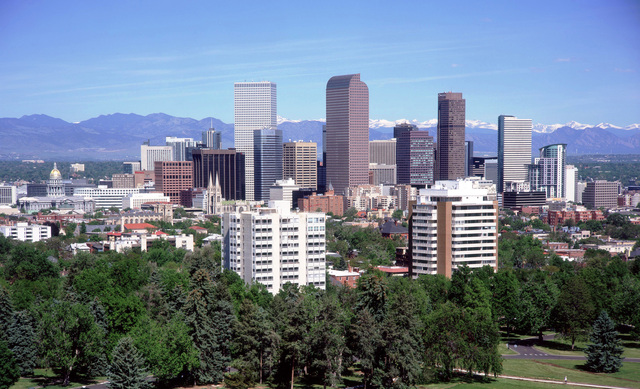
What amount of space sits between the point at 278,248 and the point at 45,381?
35.7 m

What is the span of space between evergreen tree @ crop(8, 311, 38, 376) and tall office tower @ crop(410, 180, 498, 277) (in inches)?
2120

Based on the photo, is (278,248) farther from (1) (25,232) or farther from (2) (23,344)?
(1) (25,232)

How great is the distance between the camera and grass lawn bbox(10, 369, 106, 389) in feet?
215

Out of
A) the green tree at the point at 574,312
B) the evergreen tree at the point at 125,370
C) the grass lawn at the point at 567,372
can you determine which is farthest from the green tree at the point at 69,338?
the green tree at the point at 574,312

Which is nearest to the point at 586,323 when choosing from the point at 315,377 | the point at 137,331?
the point at 315,377

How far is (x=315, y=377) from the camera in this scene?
70.6 m

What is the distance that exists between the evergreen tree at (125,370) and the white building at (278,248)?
35194 millimetres

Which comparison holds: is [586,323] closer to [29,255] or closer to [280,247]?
[280,247]

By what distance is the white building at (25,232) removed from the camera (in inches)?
7352

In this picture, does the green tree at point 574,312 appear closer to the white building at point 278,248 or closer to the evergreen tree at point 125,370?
the white building at point 278,248

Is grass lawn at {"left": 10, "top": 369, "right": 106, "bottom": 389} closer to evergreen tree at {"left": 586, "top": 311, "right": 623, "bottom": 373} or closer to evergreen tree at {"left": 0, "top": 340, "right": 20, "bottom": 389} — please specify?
evergreen tree at {"left": 0, "top": 340, "right": 20, "bottom": 389}

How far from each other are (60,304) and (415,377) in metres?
29.8

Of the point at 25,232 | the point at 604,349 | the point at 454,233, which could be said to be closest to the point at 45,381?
the point at 604,349

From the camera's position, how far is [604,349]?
245 ft
